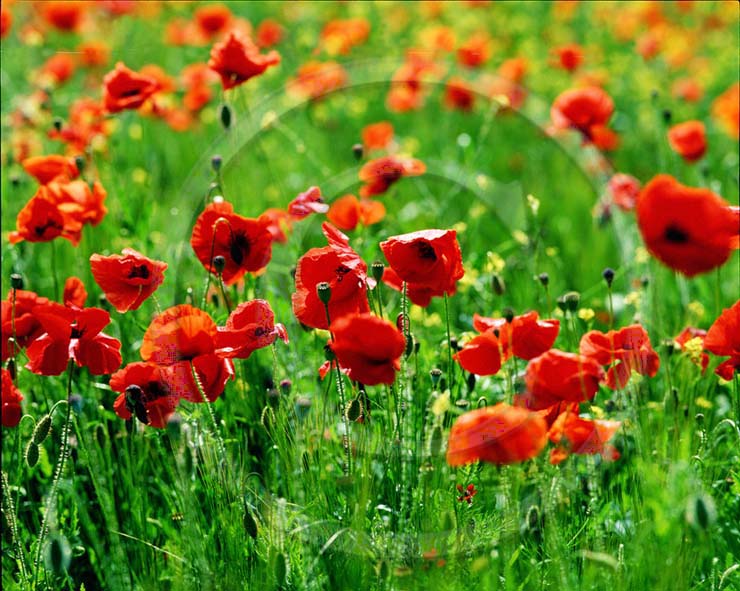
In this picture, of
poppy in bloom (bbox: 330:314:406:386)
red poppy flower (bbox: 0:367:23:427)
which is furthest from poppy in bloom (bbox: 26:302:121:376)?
poppy in bloom (bbox: 330:314:406:386)

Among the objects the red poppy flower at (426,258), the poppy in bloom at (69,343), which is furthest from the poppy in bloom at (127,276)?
the red poppy flower at (426,258)

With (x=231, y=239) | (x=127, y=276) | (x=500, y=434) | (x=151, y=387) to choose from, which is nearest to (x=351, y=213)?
(x=231, y=239)

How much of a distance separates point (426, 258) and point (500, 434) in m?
0.37

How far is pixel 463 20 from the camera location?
5.36 meters

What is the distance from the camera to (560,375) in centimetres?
145

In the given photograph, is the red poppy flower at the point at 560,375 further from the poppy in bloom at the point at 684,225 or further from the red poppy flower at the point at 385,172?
the red poppy flower at the point at 385,172

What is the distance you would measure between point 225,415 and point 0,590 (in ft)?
1.76

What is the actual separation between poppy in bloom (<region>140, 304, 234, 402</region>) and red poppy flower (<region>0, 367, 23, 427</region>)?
308mm

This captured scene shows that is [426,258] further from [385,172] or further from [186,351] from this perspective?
[385,172]

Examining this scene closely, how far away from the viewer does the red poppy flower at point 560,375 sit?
1443 millimetres

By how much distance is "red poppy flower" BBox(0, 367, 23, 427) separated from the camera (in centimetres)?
176

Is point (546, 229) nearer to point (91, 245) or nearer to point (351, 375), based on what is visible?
point (91, 245)

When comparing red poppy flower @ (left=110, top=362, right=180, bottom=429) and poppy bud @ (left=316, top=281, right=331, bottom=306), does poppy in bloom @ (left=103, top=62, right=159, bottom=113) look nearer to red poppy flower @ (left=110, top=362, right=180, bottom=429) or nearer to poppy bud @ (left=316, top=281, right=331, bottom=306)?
red poppy flower @ (left=110, top=362, right=180, bottom=429)

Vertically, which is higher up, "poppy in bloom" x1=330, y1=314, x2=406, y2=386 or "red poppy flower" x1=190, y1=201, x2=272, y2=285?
"red poppy flower" x1=190, y1=201, x2=272, y2=285
